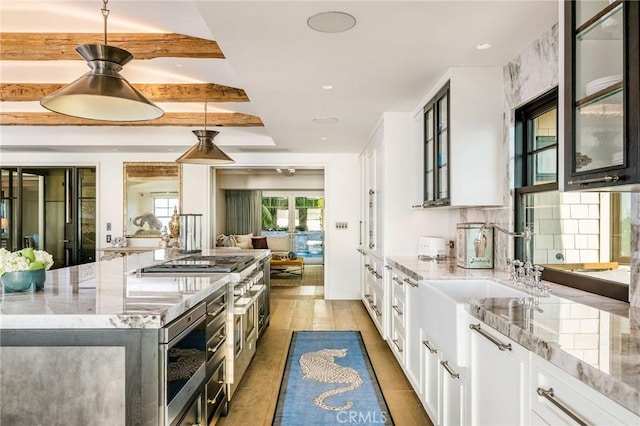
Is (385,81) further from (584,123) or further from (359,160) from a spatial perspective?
(359,160)

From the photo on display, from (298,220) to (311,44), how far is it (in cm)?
949

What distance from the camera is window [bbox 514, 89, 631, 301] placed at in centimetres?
206

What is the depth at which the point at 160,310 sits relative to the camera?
160 centimetres

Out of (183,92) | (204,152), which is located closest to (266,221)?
(183,92)

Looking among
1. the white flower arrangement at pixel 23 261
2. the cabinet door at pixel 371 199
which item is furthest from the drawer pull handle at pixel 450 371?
the cabinet door at pixel 371 199

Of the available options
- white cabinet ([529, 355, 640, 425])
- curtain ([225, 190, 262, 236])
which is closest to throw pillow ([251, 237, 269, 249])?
curtain ([225, 190, 262, 236])

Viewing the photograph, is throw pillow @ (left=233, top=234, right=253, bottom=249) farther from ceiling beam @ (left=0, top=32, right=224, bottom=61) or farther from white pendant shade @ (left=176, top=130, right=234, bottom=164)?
ceiling beam @ (left=0, top=32, right=224, bottom=61)

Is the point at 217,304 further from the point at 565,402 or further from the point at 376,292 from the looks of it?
the point at 376,292

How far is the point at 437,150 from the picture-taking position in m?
3.33

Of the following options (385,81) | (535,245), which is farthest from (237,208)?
(535,245)

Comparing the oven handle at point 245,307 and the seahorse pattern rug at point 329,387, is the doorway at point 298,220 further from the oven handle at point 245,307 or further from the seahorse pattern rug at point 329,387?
the oven handle at point 245,307

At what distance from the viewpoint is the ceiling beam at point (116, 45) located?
294 centimetres

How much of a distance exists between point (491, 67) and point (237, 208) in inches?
386

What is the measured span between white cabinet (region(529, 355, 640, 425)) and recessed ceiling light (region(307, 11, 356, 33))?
1.78 m
